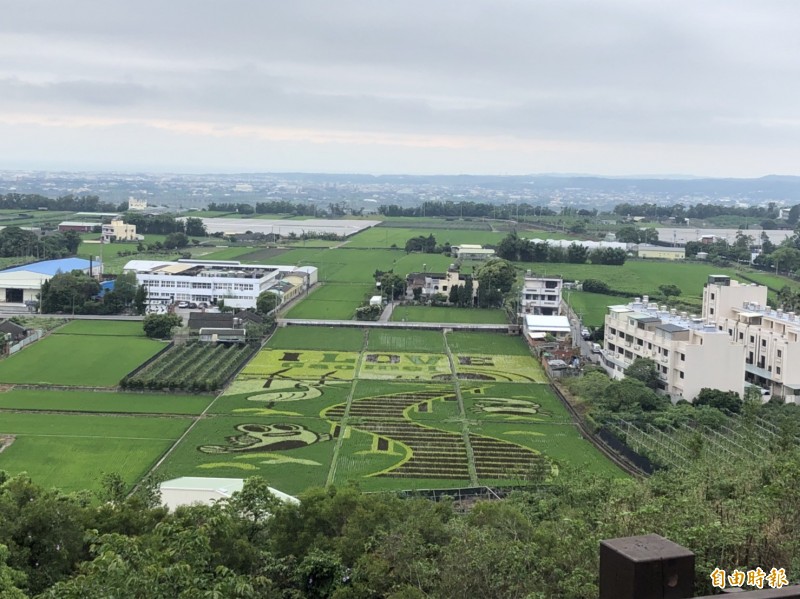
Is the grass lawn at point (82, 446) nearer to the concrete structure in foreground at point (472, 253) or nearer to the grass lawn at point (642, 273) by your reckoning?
the grass lawn at point (642, 273)

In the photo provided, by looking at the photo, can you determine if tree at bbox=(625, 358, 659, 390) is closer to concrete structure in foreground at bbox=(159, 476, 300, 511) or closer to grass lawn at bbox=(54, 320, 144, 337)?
concrete structure in foreground at bbox=(159, 476, 300, 511)

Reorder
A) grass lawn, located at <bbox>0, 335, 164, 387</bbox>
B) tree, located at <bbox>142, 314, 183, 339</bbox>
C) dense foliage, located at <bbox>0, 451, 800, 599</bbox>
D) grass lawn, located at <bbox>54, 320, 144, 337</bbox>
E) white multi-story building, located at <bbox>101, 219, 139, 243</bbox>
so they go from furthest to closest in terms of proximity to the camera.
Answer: white multi-story building, located at <bbox>101, 219, 139, 243</bbox> → grass lawn, located at <bbox>54, 320, 144, 337</bbox> → tree, located at <bbox>142, 314, 183, 339</bbox> → grass lawn, located at <bbox>0, 335, 164, 387</bbox> → dense foliage, located at <bbox>0, 451, 800, 599</bbox>

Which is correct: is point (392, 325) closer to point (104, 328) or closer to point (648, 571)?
point (104, 328)

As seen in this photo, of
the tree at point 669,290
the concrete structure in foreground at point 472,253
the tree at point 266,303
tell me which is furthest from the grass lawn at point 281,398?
the concrete structure in foreground at point 472,253

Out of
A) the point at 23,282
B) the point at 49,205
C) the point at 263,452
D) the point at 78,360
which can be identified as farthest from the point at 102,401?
the point at 49,205

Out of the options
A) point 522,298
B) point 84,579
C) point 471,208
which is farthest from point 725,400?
point 471,208

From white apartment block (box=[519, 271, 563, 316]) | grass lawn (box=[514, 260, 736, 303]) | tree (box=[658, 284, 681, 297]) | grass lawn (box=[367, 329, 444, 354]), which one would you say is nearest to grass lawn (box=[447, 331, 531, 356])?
grass lawn (box=[367, 329, 444, 354])
